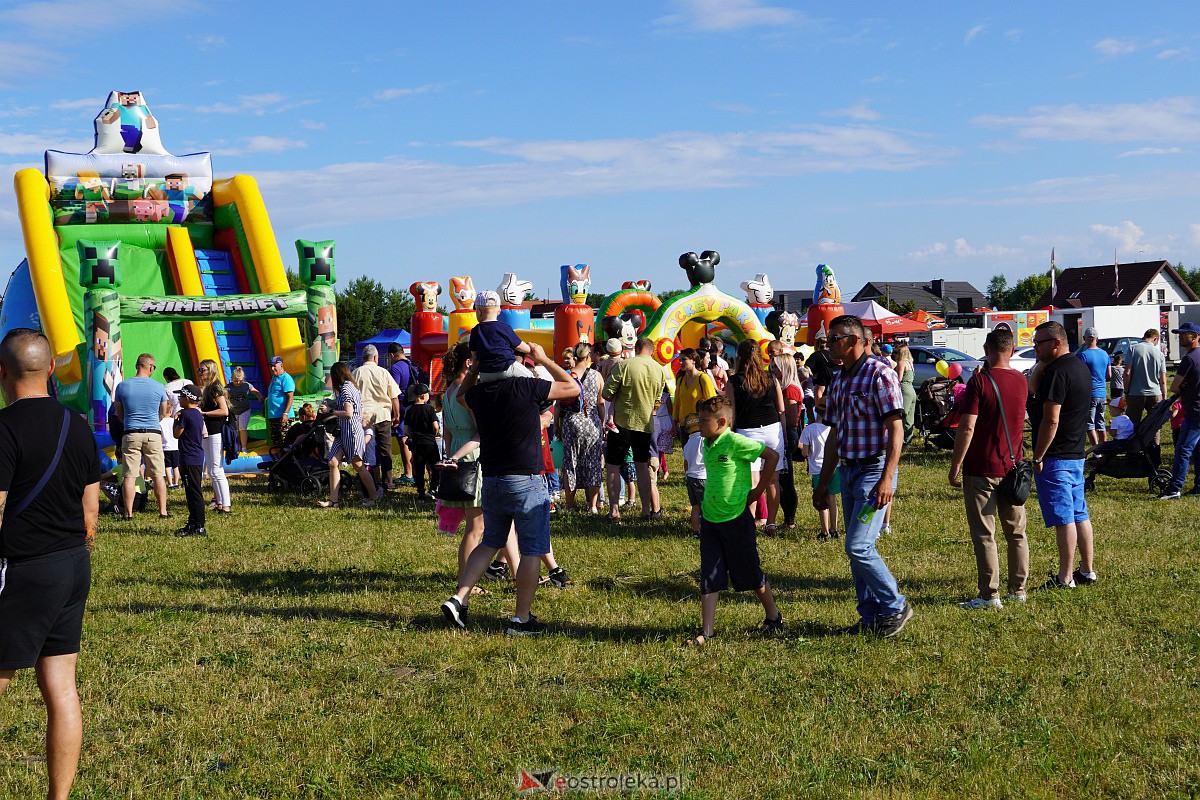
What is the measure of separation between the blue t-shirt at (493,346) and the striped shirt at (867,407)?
1896 millimetres

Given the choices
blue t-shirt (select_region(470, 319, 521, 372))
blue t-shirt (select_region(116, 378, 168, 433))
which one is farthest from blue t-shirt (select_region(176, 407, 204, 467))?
blue t-shirt (select_region(470, 319, 521, 372))

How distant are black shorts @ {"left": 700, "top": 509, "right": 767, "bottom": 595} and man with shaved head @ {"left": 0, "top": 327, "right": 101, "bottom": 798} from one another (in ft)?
10.5

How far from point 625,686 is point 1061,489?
3.37m

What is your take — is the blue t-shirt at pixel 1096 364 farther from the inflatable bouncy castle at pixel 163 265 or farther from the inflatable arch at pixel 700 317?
the inflatable bouncy castle at pixel 163 265

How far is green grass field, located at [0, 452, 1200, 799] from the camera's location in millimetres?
4367

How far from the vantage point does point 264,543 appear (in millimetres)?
9328

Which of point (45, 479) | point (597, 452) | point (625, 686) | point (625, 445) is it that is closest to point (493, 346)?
point (625, 686)

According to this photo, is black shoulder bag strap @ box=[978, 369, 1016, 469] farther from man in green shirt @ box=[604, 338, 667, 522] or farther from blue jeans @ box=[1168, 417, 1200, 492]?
blue jeans @ box=[1168, 417, 1200, 492]

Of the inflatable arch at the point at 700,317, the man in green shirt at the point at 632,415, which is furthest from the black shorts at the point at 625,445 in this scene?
the inflatable arch at the point at 700,317

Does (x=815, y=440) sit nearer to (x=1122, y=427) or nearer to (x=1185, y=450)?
(x=1185, y=450)

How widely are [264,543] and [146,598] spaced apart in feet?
6.55

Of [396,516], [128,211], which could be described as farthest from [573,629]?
[128,211]

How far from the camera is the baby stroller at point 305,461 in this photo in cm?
1199

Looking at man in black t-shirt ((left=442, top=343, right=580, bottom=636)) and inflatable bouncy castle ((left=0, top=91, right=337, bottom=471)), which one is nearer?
man in black t-shirt ((left=442, top=343, right=580, bottom=636))
